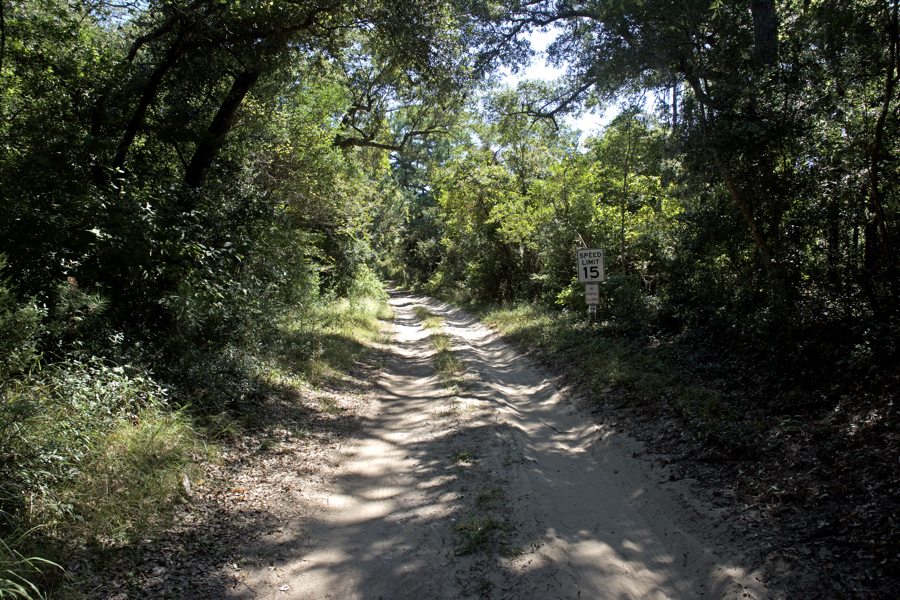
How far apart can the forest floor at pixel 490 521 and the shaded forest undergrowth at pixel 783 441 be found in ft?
0.08

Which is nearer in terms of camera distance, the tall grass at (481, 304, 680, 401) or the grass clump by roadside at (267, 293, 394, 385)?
the tall grass at (481, 304, 680, 401)

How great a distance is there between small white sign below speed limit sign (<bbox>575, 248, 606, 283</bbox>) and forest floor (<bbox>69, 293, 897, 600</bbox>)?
15.9ft

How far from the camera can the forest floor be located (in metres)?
3.43

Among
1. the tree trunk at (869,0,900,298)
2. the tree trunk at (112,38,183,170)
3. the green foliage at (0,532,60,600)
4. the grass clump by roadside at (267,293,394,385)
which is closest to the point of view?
the green foliage at (0,532,60,600)

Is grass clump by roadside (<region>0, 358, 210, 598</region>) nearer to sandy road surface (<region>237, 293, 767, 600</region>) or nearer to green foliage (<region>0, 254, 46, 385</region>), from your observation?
green foliage (<region>0, 254, 46, 385</region>)

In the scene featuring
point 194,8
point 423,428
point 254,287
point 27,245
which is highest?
point 194,8

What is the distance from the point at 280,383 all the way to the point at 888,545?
7850 millimetres

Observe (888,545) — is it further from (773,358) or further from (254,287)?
(254,287)

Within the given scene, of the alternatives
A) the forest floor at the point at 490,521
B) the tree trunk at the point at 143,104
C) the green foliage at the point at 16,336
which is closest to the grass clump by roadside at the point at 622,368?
the forest floor at the point at 490,521

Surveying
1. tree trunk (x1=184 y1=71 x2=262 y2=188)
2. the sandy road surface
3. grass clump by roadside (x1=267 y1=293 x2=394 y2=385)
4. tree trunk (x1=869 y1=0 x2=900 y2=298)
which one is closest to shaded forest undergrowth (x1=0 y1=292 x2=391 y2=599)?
the sandy road surface

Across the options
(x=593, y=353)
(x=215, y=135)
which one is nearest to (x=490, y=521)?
(x=593, y=353)

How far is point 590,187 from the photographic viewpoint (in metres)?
17.3

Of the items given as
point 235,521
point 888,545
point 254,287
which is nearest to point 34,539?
point 235,521

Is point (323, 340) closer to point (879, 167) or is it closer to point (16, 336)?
point (16, 336)
